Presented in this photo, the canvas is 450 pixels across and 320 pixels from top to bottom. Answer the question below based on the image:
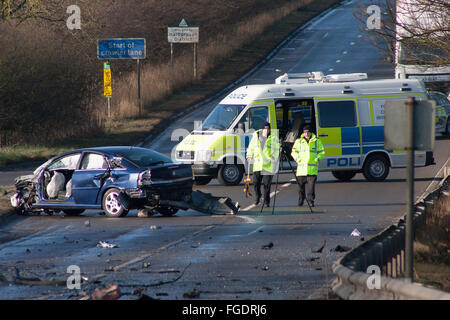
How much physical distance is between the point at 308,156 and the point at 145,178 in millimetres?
3664

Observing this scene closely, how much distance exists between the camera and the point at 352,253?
872cm

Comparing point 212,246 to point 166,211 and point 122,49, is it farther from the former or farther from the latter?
point 122,49

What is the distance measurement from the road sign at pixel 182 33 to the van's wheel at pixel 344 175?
19.0 metres

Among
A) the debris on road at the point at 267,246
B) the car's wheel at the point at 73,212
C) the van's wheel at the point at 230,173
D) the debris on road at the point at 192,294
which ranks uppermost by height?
the van's wheel at the point at 230,173

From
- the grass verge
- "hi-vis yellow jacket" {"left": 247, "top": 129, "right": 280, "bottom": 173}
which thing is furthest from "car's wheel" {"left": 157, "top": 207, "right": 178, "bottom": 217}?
the grass verge

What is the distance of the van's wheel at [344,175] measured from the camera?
2203 centimetres

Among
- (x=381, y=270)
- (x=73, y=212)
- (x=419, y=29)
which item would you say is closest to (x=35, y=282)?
(x=381, y=270)

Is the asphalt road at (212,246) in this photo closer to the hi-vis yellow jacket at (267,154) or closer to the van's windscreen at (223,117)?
the hi-vis yellow jacket at (267,154)

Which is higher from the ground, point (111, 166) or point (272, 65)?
point (272, 65)

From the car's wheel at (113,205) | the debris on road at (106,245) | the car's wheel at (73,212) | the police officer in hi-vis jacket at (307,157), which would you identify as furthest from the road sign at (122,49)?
the debris on road at (106,245)

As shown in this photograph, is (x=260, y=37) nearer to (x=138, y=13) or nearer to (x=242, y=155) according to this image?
(x=138, y=13)

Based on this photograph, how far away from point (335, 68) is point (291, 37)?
11742 mm

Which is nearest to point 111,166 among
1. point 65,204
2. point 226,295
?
point 65,204

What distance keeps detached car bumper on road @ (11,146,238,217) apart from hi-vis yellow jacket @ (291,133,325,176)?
1953 mm
